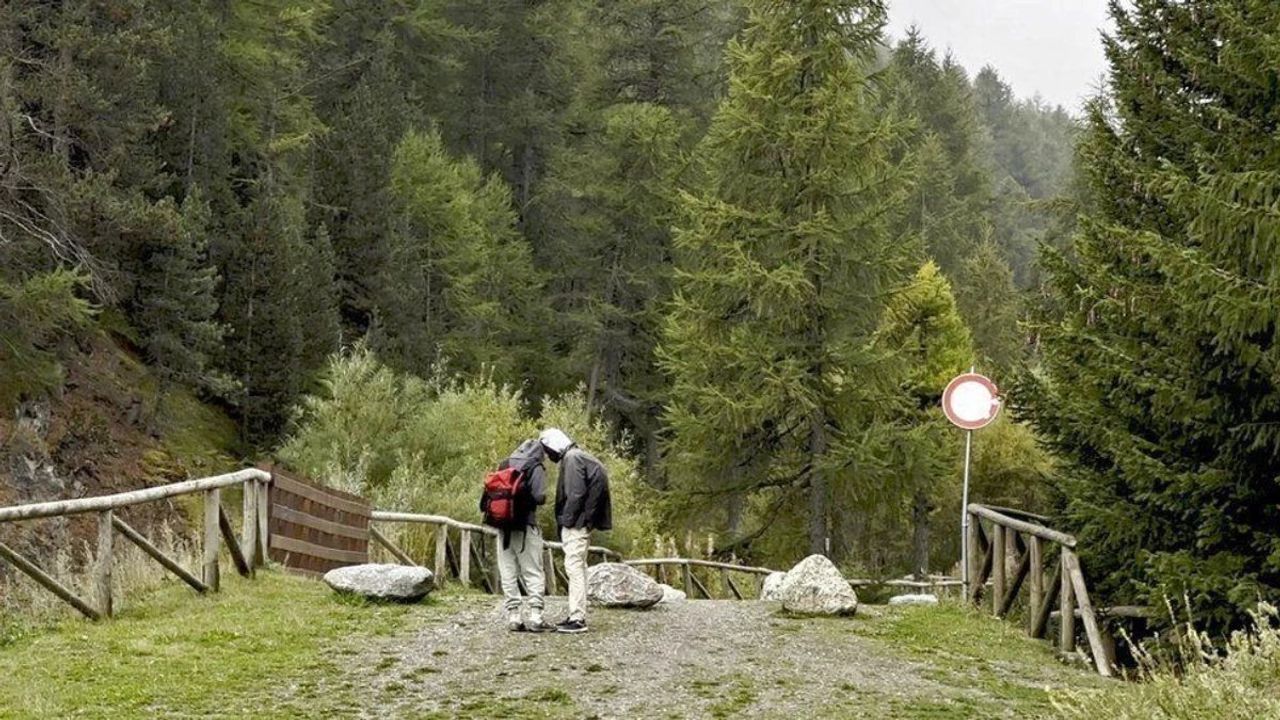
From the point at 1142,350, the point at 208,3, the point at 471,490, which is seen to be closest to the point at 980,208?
the point at 208,3

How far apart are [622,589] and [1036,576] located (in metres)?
4.22

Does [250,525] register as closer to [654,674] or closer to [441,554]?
[441,554]

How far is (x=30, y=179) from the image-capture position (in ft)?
72.8

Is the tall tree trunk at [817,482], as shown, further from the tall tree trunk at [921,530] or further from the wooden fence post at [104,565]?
the wooden fence post at [104,565]

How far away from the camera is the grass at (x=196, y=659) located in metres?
6.90

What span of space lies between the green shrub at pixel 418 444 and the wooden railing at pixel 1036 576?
34.2 ft

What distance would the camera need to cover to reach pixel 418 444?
24.8 metres

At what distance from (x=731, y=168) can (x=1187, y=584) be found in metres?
18.2

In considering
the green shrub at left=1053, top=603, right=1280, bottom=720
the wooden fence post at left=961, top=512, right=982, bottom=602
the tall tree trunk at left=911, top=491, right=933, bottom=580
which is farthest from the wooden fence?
the tall tree trunk at left=911, top=491, right=933, bottom=580

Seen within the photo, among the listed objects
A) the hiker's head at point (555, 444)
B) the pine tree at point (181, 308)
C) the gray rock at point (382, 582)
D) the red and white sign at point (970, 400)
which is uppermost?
the pine tree at point (181, 308)

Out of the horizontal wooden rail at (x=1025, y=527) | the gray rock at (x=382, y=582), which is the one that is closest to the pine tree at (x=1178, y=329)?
the horizontal wooden rail at (x=1025, y=527)

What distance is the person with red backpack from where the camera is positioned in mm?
10312

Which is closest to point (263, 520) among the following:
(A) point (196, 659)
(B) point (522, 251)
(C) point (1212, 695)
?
(A) point (196, 659)

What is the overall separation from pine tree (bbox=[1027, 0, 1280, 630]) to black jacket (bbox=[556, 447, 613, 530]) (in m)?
4.22
